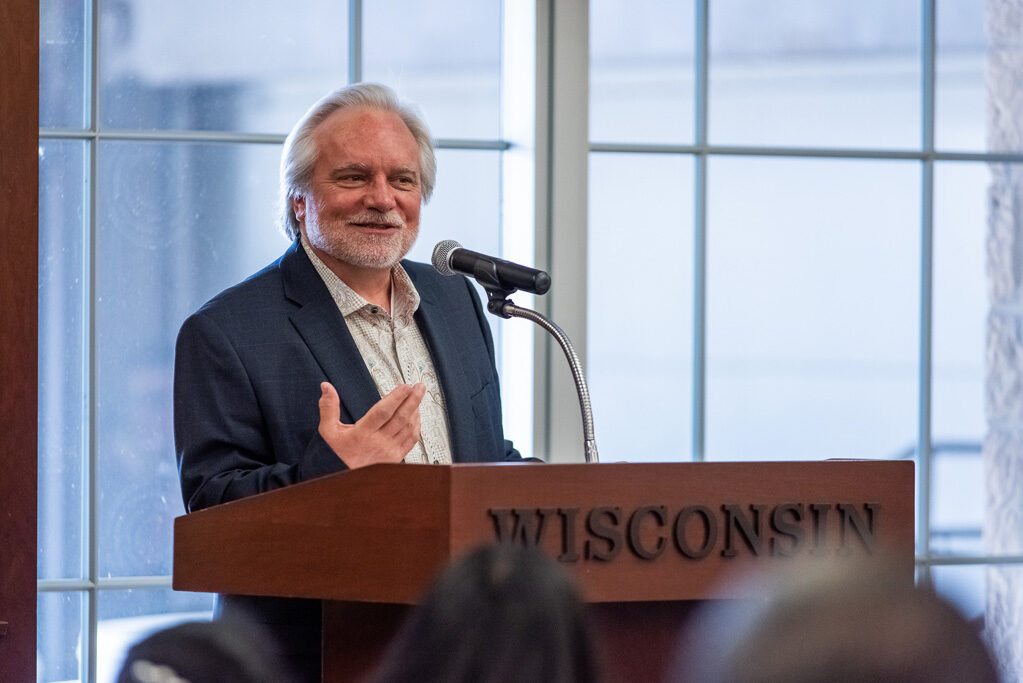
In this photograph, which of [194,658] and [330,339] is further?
[330,339]

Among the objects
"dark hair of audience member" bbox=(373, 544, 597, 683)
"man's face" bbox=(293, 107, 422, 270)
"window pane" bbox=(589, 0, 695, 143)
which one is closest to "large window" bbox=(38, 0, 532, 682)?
"window pane" bbox=(589, 0, 695, 143)

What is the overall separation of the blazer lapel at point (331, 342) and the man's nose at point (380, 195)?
9.1 inches

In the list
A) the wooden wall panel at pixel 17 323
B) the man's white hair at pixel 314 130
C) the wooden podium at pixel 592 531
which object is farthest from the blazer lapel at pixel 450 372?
the wooden wall panel at pixel 17 323

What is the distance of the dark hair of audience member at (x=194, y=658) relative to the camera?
824mm

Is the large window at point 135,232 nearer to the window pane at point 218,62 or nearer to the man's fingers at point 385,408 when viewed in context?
the window pane at point 218,62

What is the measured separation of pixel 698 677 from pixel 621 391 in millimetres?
3875

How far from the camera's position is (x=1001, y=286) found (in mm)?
5012

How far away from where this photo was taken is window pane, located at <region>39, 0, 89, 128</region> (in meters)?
4.28

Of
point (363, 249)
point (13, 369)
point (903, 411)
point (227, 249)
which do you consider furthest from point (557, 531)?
point (903, 411)

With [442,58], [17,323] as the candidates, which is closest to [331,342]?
[17,323]

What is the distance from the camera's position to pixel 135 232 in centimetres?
435

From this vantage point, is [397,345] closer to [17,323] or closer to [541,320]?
[541,320]

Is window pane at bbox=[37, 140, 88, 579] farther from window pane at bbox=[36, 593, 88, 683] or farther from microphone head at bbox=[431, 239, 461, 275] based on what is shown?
microphone head at bbox=[431, 239, 461, 275]

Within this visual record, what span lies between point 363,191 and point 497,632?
2.12 meters
